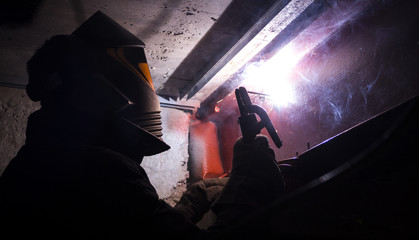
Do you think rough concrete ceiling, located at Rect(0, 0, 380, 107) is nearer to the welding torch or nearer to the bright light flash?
the bright light flash

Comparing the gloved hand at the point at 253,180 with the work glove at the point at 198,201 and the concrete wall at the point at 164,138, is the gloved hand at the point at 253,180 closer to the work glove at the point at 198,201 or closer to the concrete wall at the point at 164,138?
the work glove at the point at 198,201

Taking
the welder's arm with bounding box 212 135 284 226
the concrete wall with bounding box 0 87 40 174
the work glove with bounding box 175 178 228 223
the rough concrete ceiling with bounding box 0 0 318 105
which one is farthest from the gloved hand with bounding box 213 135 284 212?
the concrete wall with bounding box 0 87 40 174

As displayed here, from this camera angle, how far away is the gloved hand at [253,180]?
120 centimetres

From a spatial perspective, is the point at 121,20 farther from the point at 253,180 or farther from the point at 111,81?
the point at 253,180

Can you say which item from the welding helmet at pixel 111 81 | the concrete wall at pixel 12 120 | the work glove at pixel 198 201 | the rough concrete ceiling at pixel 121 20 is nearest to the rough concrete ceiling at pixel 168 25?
the rough concrete ceiling at pixel 121 20

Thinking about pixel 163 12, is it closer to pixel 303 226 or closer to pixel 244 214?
pixel 244 214

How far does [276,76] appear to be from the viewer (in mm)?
2689

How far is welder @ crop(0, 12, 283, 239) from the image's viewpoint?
3.32 feet

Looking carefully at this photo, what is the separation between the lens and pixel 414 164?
791 millimetres

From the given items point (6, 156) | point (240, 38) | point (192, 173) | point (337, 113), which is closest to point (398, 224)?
point (337, 113)

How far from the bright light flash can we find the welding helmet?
1.32 meters

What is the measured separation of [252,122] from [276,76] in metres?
1.36

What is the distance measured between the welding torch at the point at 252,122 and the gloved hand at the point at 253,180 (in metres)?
0.07

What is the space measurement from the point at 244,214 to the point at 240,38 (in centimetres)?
154
